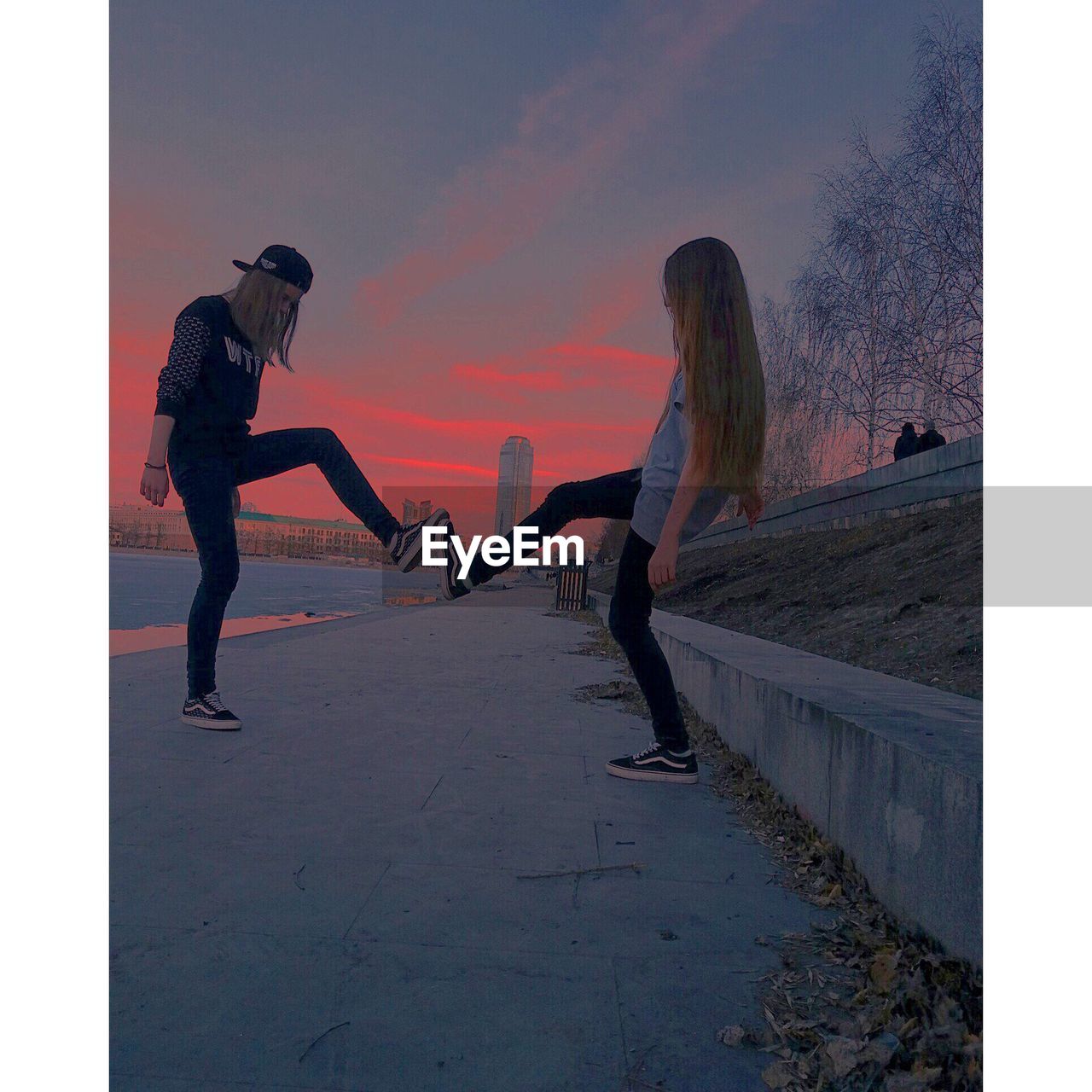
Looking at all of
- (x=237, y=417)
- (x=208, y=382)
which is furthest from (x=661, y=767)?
(x=208, y=382)

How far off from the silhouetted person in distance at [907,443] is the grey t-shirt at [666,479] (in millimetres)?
8821

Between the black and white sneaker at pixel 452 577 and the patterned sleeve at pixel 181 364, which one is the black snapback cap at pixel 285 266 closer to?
the patterned sleeve at pixel 181 364

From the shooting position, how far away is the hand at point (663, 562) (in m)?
2.68

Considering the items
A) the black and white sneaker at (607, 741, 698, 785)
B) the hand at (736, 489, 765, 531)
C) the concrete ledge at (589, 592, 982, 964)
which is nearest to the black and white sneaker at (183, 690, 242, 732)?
the black and white sneaker at (607, 741, 698, 785)

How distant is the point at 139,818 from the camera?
228cm

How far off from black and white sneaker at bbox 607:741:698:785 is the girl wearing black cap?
3.83ft

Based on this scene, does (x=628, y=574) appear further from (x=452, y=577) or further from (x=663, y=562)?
(x=452, y=577)

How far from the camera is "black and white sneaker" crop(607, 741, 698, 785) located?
9.84 ft

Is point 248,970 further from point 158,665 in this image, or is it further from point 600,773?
point 158,665

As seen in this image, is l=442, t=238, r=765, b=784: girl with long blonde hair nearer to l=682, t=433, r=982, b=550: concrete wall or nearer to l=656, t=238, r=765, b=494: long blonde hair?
l=656, t=238, r=765, b=494: long blonde hair

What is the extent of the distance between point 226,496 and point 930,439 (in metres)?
9.16

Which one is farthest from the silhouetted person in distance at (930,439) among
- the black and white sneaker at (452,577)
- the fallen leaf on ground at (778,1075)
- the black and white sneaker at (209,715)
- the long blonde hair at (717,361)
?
the fallen leaf on ground at (778,1075)

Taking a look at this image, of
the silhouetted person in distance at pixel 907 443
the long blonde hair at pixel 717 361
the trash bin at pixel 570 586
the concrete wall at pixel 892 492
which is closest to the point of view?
the long blonde hair at pixel 717 361

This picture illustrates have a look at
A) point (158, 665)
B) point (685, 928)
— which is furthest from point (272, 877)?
point (158, 665)
